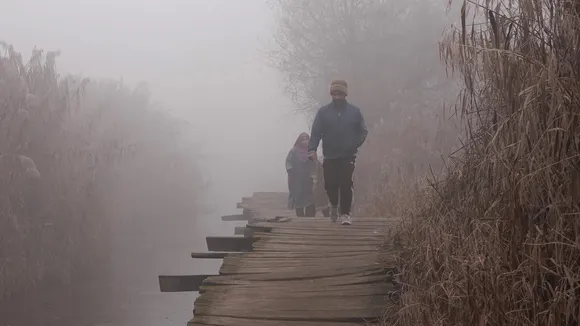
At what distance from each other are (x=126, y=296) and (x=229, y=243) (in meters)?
5.81

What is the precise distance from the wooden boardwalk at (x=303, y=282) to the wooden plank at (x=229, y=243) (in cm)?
38

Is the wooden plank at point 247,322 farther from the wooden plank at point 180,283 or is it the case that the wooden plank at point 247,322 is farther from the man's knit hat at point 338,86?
the man's knit hat at point 338,86

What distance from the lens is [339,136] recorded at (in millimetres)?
6594

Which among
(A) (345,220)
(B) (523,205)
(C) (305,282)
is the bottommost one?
(C) (305,282)

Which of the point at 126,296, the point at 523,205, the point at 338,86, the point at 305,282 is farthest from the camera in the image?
the point at 126,296

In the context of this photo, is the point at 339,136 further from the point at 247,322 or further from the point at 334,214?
the point at 247,322

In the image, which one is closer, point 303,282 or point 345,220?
point 303,282

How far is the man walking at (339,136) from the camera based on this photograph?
21.6 feet

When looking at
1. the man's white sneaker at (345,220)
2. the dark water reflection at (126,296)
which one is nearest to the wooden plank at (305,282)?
the man's white sneaker at (345,220)

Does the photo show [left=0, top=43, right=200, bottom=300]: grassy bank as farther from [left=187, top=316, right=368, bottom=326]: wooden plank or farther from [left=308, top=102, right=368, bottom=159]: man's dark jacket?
[left=187, top=316, right=368, bottom=326]: wooden plank

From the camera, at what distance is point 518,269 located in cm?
255

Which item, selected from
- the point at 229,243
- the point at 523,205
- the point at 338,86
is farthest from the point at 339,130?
the point at 523,205

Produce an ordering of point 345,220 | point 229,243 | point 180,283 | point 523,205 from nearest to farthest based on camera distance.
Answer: point 523,205 < point 180,283 < point 345,220 < point 229,243

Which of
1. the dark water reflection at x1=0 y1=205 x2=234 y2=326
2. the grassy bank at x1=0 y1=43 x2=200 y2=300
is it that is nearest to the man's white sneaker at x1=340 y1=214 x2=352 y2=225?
the dark water reflection at x1=0 y1=205 x2=234 y2=326
